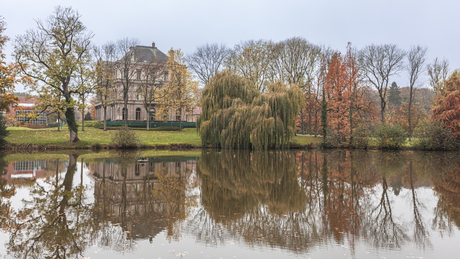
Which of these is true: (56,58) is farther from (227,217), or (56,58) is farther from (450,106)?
(450,106)

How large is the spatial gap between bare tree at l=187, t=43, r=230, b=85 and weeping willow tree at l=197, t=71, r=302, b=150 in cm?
1562

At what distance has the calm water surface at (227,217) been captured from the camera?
5039 millimetres

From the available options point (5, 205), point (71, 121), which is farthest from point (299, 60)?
point (5, 205)

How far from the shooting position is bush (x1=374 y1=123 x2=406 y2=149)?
30297mm

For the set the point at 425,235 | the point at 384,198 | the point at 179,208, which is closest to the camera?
the point at 425,235

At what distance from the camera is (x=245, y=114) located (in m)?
25.7

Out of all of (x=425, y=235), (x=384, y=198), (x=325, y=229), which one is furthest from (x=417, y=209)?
(x=325, y=229)

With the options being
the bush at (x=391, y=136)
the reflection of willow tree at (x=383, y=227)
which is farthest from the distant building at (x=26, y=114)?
the bush at (x=391, y=136)

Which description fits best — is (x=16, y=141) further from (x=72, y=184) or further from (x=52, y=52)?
(x=72, y=184)

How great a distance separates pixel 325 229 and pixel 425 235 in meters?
1.86

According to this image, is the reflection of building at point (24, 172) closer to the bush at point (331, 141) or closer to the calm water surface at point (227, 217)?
the calm water surface at point (227, 217)

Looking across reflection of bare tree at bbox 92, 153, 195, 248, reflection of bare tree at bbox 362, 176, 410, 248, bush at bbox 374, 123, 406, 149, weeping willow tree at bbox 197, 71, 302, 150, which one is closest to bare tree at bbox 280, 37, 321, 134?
bush at bbox 374, 123, 406, 149

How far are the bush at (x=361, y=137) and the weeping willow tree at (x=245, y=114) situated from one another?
874 centimetres

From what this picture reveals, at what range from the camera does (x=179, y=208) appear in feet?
24.2
